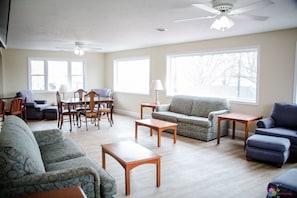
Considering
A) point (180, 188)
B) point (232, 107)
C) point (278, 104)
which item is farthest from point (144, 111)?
point (180, 188)

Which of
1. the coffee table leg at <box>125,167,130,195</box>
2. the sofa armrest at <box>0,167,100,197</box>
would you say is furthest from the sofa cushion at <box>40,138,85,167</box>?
the sofa armrest at <box>0,167,100,197</box>

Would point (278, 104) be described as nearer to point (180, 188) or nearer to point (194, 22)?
point (194, 22)

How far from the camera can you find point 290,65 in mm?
4840

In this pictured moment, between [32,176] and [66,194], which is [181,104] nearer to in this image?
[32,176]

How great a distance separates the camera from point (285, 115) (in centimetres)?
464

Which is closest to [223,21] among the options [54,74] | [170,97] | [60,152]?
[60,152]

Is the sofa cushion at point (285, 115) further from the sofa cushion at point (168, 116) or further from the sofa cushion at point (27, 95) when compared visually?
the sofa cushion at point (27, 95)

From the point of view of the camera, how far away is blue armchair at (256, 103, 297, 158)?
14.1 ft

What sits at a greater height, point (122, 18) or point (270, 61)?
point (122, 18)

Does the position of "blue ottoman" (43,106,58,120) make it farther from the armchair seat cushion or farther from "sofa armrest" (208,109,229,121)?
the armchair seat cushion

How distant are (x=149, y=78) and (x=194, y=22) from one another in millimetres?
4041

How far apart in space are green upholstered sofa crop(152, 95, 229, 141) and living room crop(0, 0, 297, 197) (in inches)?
9.0

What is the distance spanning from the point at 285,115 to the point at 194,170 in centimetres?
223

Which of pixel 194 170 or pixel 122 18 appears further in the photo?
pixel 122 18
